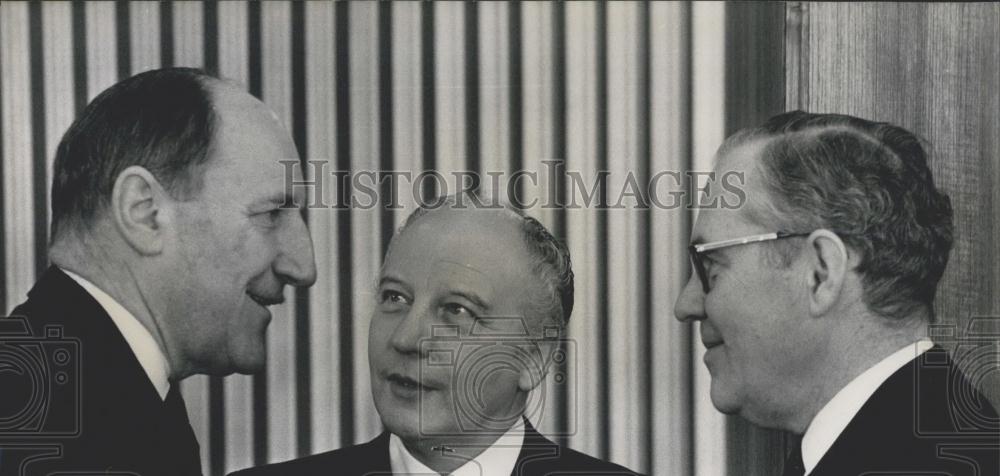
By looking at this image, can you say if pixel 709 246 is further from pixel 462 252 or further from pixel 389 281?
pixel 389 281

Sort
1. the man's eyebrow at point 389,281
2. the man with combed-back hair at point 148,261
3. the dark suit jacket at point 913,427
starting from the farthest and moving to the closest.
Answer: the man's eyebrow at point 389,281 → the man with combed-back hair at point 148,261 → the dark suit jacket at point 913,427

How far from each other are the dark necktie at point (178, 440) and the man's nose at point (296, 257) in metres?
0.34

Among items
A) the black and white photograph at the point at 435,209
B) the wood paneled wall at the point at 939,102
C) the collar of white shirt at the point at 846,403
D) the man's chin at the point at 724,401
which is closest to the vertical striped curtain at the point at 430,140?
the black and white photograph at the point at 435,209

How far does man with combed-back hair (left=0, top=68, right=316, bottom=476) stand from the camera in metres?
2.19

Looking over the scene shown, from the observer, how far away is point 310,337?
96.6 inches

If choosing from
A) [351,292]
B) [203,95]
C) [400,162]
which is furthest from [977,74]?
[203,95]

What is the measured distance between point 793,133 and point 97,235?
4.54ft

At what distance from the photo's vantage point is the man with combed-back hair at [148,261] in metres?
2.19

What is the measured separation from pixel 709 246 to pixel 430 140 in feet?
2.15

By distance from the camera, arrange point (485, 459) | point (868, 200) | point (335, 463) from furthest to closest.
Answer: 1. point (335, 463)
2. point (485, 459)
3. point (868, 200)

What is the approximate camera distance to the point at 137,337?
87.5 inches

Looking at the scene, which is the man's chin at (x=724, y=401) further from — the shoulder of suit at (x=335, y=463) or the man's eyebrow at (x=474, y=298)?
the shoulder of suit at (x=335, y=463)

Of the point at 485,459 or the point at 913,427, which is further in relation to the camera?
the point at 485,459

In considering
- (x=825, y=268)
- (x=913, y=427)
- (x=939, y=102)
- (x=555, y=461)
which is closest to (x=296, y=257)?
(x=555, y=461)
